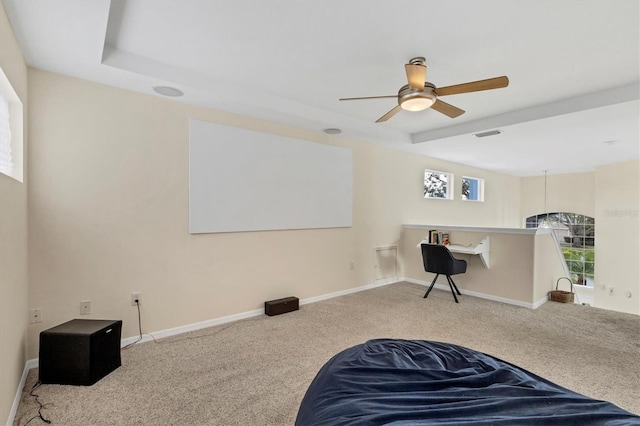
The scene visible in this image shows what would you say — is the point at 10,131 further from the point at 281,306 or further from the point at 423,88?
the point at 423,88

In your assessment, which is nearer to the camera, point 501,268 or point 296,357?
point 296,357

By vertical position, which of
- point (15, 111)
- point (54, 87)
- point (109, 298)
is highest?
point (54, 87)

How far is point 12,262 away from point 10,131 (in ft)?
3.17

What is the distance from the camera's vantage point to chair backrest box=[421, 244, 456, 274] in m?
4.24

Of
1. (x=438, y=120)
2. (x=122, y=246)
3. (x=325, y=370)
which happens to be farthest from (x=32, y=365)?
(x=438, y=120)

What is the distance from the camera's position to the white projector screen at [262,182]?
335cm

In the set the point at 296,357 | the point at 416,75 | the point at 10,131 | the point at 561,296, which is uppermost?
the point at 416,75

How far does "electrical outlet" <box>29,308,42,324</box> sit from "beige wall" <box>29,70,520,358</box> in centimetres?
5

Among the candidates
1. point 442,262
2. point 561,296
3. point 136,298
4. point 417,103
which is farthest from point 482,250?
point 136,298

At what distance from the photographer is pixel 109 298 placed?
2.83m

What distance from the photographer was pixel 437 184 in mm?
6508

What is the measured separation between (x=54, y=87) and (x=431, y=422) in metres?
3.46

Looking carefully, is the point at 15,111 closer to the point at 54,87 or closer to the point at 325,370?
the point at 54,87

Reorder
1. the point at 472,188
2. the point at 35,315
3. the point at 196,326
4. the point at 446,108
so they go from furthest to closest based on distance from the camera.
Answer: the point at 472,188 → the point at 196,326 → the point at 446,108 → the point at 35,315
